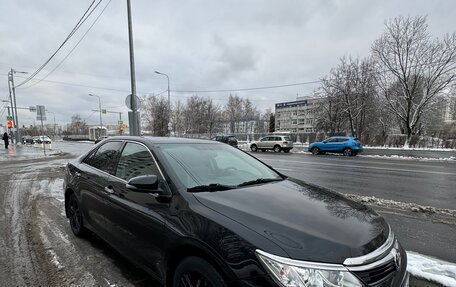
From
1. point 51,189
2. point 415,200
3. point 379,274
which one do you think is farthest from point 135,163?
point 415,200

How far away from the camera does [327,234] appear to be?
5.95 ft

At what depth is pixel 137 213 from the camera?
2.68m

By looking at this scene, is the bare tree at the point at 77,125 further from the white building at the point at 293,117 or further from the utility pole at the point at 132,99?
the utility pole at the point at 132,99

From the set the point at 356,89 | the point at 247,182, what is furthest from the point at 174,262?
the point at 356,89

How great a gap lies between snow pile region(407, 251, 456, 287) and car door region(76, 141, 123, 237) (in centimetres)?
356

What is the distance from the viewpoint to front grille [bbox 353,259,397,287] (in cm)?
162

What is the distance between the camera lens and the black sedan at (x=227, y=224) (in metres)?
1.66

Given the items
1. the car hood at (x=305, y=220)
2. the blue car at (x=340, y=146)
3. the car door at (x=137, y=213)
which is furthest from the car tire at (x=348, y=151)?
the car door at (x=137, y=213)

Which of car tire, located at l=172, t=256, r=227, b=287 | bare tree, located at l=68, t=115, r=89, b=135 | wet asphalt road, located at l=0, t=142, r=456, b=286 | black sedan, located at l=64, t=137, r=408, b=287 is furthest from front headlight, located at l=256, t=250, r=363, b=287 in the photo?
bare tree, located at l=68, t=115, r=89, b=135

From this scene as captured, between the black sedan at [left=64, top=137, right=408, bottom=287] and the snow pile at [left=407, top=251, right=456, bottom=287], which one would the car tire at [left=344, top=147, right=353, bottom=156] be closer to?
the snow pile at [left=407, top=251, right=456, bottom=287]

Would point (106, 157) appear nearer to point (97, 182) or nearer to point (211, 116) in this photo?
point (97, 182)

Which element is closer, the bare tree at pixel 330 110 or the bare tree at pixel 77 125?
the bare tree at pixel 330 110

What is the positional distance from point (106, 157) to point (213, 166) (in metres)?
1.67

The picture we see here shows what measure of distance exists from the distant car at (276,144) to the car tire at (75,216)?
23.1 m
